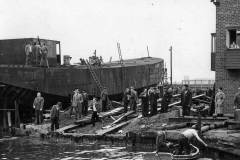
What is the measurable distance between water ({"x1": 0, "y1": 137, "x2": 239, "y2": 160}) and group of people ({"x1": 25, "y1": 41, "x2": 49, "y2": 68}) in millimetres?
10609

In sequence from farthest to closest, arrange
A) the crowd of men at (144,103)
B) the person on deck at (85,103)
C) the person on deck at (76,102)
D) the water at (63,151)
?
the person on deck at (85,103)
the person on deck at (76,102)
the crowd of men at (144,103)
the water at (63,151)

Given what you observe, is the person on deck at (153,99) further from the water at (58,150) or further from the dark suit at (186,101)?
the water at (58,150)

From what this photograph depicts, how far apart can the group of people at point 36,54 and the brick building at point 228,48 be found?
1459 centimetres

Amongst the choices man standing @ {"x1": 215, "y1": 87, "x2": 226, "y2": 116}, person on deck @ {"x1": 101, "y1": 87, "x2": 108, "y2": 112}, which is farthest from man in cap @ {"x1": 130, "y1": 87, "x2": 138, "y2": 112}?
man standing @ {"x1": 215, "y1": 87, "x2": 226, "y2": 116}

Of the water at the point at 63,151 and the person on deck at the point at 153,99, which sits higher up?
the person on deck at the point at 153,99

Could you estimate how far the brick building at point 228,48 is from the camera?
92.2 ft

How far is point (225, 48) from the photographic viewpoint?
1123 inches

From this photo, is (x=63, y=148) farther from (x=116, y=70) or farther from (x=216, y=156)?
(x=116, y=70)

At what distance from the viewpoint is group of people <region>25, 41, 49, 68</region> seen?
37.7 m

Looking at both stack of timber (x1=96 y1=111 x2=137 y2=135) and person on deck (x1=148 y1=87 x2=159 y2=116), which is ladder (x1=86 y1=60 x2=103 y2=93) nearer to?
stack of timber (x1=96 y1=111 x2=137 y2=135)

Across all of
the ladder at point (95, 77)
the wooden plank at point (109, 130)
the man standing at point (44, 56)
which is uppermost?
the man standing at point (44, 56)

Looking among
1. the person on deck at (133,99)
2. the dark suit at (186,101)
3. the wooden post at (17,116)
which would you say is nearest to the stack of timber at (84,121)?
the person on deck at (133,99)

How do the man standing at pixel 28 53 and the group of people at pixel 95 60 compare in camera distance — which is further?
the group of people at pixel 95 60

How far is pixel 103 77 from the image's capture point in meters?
44.9
